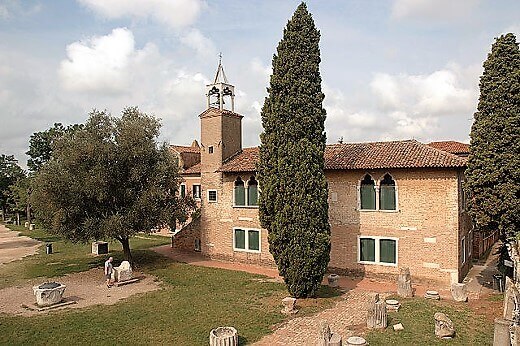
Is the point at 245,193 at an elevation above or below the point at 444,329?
above

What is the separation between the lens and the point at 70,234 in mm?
23703

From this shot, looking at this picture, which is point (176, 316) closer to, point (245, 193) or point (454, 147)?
point (245, 193)

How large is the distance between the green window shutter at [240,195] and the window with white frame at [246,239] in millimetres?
1722

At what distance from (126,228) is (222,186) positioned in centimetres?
711

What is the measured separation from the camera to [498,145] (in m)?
18.1

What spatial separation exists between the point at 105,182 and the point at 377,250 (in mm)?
15431

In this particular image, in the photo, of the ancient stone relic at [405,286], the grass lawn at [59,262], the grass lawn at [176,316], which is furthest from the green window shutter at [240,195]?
the ancient stone relic at [405,286]

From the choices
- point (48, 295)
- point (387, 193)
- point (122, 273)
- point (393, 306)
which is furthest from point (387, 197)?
point (48, 295)

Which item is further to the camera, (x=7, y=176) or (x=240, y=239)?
(x=7, y=176)

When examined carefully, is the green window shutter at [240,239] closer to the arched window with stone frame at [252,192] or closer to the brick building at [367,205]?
the brick building at [367,205]

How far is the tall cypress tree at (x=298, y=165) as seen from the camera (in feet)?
60.6

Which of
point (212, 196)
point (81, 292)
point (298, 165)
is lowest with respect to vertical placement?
point (81, 292)

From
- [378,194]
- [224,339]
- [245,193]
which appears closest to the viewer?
[224,339]

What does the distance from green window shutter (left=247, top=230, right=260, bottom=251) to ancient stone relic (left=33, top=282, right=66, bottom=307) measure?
38.0 feet
